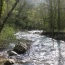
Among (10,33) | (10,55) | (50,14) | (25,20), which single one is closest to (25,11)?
(25,20)

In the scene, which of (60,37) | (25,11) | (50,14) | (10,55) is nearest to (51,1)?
(50,14)

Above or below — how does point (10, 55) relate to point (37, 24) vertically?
above

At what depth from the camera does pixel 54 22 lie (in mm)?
48562

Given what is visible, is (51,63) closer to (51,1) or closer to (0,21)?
(0,21)

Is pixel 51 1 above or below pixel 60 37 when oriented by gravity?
above

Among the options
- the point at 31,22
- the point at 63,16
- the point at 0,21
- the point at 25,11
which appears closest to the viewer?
the point at 0,21

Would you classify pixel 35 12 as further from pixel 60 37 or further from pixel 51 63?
pixel 51 63

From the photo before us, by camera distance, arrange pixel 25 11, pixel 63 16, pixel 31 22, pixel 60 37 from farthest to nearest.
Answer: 1. pixel 31 22
2. pixel 25 11
3. pixel 63 16
4. pixel 60 37

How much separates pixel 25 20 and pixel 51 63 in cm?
5459

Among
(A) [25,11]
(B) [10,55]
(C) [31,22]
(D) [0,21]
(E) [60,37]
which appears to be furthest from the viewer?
(C) [31,22]

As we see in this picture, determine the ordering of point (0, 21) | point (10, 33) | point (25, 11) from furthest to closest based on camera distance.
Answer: point (25, 11)
point (10, 33)
point (0, 21)

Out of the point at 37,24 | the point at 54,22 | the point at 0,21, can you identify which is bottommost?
the point at 37,24

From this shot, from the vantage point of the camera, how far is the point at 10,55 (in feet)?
67.1

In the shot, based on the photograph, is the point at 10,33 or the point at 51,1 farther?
the point at 51,1
